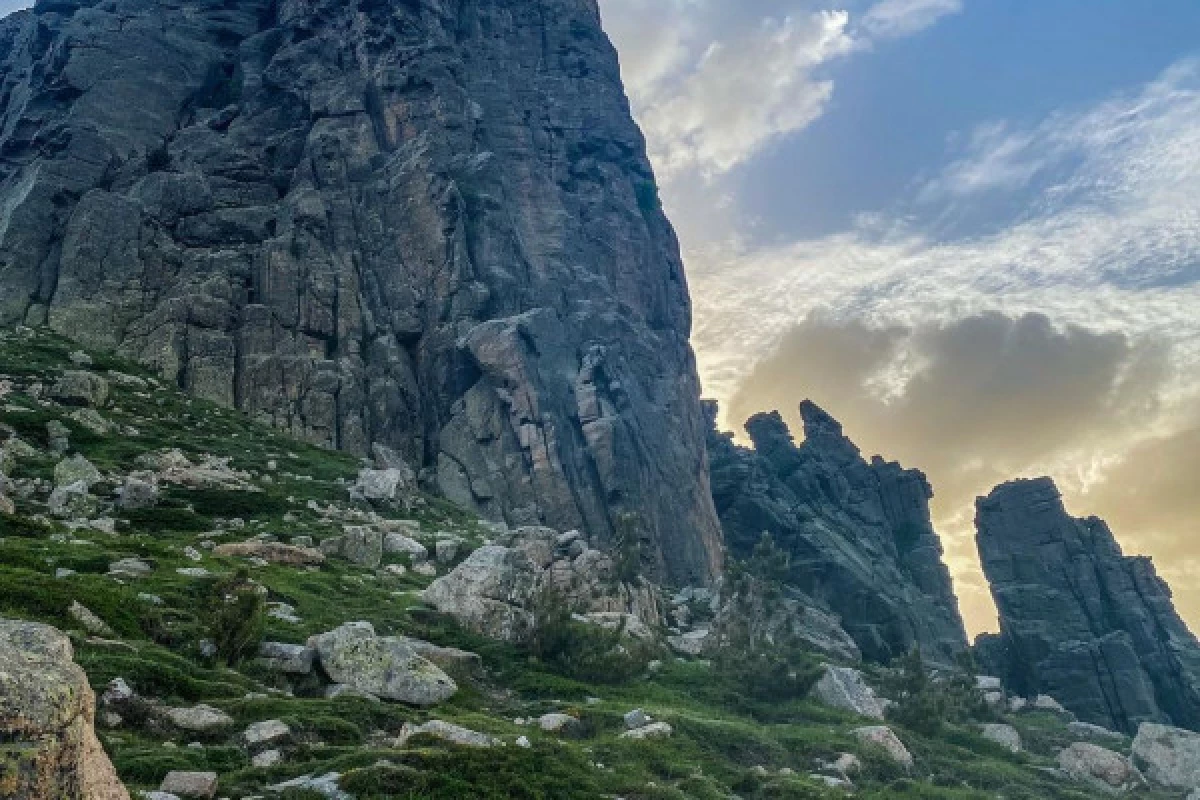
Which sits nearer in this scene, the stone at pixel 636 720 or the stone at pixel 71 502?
the stone at pixel 636 720

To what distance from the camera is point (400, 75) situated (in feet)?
422

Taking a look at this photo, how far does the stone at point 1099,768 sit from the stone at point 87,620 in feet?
157

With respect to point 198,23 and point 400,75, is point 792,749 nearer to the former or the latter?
point 400,75

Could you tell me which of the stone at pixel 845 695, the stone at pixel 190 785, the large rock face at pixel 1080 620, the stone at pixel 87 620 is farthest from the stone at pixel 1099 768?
the large rock face at pixel 1080 620

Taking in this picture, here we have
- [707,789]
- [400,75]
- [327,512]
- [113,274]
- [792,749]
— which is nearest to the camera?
[707,789]

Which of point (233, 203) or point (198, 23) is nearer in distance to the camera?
point (233, 203)

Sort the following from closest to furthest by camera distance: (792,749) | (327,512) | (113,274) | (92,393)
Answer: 1. (792,749)
2. (327,512)
3. (92,393)
4. (113,274)

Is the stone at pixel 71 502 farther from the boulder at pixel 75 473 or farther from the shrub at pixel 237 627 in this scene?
the shrub at pixel 237 627

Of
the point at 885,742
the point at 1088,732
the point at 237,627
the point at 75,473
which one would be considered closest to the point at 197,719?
the point at 237,627

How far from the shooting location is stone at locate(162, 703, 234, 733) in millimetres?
18703

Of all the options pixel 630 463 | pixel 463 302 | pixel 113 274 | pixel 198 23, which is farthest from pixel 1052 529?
pixel 198 23

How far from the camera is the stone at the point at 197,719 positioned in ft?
61.4

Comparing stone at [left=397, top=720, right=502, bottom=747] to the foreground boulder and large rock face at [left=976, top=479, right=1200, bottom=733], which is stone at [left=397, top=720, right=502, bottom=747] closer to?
the foreground boulder

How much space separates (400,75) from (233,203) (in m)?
31.4
